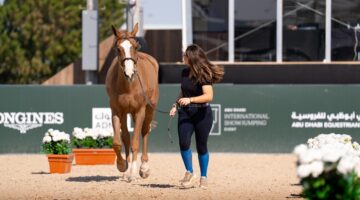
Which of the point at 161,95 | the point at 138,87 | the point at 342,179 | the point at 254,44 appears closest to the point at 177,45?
the point at 254,44

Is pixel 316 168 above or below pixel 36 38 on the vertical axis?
below

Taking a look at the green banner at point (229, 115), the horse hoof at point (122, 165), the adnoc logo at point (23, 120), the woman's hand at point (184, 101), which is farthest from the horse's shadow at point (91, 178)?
the adnoc logo at point (23, 120)

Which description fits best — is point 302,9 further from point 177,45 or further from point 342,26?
point 177,45

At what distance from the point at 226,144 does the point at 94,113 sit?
3.01m

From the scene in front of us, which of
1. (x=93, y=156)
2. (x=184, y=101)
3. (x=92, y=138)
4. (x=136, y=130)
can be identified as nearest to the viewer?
(x=184, y=101)

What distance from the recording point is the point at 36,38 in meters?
47.2

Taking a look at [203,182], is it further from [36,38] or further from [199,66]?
[36,38]

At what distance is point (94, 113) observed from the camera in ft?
72.4

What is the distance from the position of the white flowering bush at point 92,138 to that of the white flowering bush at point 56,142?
1.11 metres

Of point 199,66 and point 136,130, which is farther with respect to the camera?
point 136,130

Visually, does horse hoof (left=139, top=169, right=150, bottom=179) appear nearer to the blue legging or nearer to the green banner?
the blue legging

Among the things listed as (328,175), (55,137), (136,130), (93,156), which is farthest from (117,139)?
(328,175)

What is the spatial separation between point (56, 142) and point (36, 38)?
3174 cm

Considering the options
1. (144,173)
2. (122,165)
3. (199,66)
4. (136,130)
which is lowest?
(144,173)
